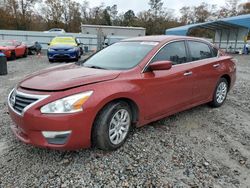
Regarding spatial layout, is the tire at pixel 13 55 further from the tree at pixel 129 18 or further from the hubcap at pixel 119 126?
the tree at pixel 129 18

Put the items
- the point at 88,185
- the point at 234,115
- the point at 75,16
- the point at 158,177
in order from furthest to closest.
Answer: the point at 75,16
the point at 234,115
the point at 158,177
the point at 88,185

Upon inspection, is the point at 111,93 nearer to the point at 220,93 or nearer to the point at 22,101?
the point at 22,101

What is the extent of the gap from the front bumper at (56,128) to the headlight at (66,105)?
0.05 m

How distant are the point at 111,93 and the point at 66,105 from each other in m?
0.57

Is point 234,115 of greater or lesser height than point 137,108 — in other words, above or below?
below

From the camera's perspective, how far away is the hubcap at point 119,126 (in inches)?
119

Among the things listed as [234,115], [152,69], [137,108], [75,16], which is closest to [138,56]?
[152,69]

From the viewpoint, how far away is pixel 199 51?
457cm

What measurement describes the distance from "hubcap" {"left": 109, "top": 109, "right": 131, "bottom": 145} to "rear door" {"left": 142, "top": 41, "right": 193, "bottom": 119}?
0.37 m

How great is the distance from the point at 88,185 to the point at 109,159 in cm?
51

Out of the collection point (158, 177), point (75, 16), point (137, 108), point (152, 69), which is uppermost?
point (75, 16)

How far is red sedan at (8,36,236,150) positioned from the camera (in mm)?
2598

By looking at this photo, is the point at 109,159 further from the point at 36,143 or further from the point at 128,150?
the point at 36,143

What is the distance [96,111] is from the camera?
8.99 feet
